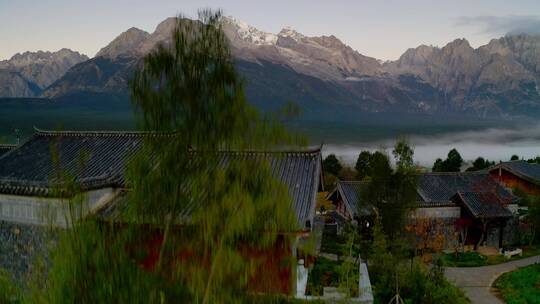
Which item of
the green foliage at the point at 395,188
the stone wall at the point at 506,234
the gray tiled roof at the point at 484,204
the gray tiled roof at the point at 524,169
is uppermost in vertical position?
the green foliage at the point at 395,188

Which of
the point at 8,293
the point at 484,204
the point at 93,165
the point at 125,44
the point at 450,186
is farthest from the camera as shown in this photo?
the point at 125,44

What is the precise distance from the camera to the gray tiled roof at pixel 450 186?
22.7 m

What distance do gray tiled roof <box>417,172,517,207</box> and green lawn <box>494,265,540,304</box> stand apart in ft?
17.1

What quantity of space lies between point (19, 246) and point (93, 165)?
2694mm

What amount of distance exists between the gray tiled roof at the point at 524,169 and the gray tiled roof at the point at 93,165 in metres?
20.5

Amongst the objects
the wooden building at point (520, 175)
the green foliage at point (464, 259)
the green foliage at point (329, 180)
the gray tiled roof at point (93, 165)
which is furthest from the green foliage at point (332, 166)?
the gray tiled roof at point (93, 165)

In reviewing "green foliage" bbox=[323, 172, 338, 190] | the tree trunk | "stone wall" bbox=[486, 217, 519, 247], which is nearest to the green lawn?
the tree trunk

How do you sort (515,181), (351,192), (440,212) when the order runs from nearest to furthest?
(440,212)
(351,192)
(515,181)

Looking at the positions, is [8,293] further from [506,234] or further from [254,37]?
[254,37]

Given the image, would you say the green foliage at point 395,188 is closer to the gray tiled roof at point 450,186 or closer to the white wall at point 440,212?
the white wall at point 440,212

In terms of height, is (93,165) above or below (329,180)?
above

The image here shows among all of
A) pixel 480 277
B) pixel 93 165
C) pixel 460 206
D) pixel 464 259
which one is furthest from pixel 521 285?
pixel 93 165

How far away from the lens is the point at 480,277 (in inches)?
661

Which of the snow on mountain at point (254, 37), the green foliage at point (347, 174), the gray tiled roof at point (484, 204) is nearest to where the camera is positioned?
the gray tiled roof at point (484, 204)
